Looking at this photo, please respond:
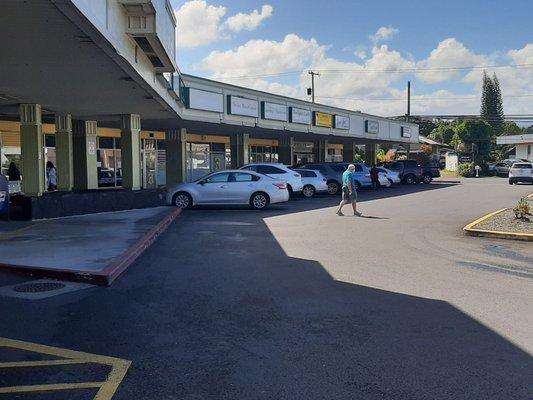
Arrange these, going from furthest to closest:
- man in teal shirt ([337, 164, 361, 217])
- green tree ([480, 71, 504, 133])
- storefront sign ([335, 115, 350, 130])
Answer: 1. green tree ([480, 71, 504, 133])
2. storefront sign ([335, 115, 350, 130])
3. man in teal shirt ([337, 164, 361, 217])

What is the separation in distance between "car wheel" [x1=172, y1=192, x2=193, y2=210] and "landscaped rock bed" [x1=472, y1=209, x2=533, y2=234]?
10310mm

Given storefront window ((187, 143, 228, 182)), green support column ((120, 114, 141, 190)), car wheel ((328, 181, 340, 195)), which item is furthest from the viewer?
storefront window ((187, 143, 228, 182))

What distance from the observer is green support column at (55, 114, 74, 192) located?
68.1 ft

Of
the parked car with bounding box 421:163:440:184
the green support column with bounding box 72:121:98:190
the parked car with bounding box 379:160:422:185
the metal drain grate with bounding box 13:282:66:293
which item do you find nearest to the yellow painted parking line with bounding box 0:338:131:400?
the metal drain grate with bounding box 13:282:66:293

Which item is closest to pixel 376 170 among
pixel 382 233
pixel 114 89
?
pixel 382 233

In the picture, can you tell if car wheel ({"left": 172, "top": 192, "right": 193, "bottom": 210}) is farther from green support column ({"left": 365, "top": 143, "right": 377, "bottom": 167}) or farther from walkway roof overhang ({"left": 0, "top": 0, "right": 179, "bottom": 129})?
green support column ({"left": 365, "top": 143, "right": 377, "bottom": 167})

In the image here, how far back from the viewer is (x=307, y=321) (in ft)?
20.2

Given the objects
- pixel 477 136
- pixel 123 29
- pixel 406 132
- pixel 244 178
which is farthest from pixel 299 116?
pixel 477 136

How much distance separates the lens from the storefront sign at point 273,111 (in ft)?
95.1

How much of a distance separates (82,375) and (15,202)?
1239 cm

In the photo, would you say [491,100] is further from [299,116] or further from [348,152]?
[299,116]

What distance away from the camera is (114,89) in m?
13.9

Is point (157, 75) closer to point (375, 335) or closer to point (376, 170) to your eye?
point (375, 335)

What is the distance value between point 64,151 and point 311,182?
38.7ft
